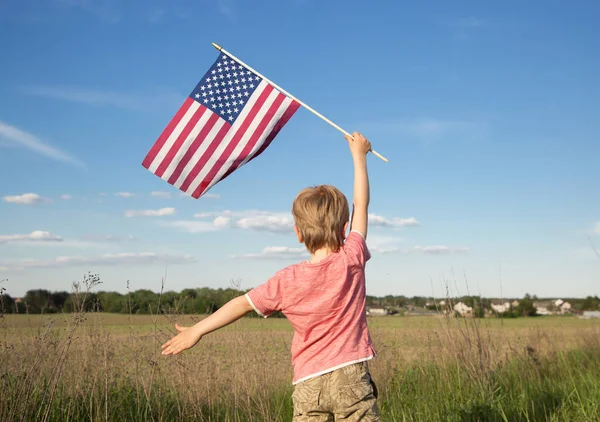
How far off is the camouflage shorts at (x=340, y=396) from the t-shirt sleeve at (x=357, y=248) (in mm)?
543

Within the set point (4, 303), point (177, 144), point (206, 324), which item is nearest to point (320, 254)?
point (206, 324)

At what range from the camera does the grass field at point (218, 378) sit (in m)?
5.72

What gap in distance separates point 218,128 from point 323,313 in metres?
2.88

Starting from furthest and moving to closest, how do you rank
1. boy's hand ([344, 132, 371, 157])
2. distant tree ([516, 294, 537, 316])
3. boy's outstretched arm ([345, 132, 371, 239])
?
distant tree ([516, 294, 537, 316]) → boy's hand ([344, 132, 371, 157]) → boy's outstretched arm ([345, 132, 371, 239])

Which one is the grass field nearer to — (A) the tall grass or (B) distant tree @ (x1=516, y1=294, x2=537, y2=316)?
(A) the tall grass

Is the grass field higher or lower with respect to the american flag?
lower

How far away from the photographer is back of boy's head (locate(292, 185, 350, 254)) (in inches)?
123

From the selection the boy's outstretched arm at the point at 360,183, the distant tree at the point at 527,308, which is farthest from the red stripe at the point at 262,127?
the distant tree at the point at 527,308

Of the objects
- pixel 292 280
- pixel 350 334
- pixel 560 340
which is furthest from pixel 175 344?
pixel 560 340

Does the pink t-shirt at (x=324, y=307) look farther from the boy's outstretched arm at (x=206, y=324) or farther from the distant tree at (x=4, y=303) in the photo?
the distant tree at (x=4, y=303)

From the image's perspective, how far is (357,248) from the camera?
3.16 meters

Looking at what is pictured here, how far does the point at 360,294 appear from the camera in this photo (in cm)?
315

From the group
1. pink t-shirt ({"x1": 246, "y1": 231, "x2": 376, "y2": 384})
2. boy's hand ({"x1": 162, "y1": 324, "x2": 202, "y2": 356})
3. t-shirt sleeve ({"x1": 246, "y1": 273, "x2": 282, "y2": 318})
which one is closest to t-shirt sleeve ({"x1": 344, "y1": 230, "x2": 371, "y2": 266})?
pink t-shirt ({"x1": 246, "y1": 231, "x2": 376, "y2": 384})

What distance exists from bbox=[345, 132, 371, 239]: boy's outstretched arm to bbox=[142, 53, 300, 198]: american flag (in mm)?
1642
